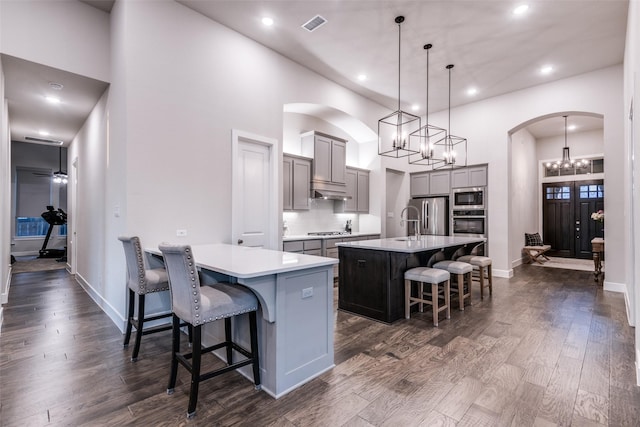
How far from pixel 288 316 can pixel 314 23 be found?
3.66 m

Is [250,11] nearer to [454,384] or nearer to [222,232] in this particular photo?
[222,232]

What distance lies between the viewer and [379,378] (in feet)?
7.63

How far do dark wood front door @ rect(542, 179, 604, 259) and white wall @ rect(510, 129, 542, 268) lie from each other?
299 mm

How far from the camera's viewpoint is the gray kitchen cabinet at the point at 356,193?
6521 mm

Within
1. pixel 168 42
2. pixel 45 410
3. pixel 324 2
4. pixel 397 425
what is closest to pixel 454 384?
pixel 397 425

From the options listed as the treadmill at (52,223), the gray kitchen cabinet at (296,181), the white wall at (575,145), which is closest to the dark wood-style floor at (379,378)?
the gray kitchen cabinet at (296,181)

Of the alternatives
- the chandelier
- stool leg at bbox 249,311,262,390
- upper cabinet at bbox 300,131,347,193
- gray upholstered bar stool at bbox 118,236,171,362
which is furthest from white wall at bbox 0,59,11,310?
the chandelier

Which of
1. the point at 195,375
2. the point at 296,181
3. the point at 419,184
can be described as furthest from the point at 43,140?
the point at 419,184

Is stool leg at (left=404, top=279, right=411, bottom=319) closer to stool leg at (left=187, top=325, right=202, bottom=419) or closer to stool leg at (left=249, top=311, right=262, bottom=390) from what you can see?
stool leg at (left=249, top=311, right=262, bottom=390)

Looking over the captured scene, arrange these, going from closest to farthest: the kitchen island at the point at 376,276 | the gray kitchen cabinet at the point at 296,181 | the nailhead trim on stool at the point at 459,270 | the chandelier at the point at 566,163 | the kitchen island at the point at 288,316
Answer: the kitchen island at the point at 288,316 < the kitchen island at the point at 376,276 < the nailhead trim on stool at the point at 459,270 < the gray kitchen cabinet at the point at 296,181 < the chandelier at the point at 566,163

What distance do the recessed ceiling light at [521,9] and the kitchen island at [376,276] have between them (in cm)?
289

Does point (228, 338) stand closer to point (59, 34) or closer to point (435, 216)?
point (59, 34)

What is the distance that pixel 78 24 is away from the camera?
348cm

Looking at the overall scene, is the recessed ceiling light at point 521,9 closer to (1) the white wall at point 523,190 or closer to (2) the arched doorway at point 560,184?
(1) the white wall at point 523,190
